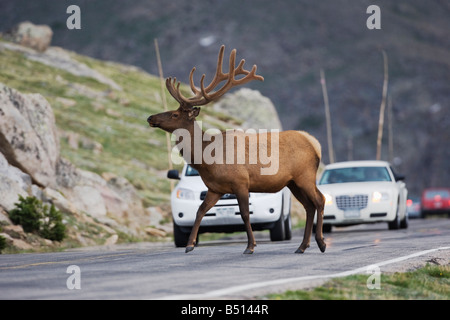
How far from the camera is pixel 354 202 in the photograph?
22344 mm

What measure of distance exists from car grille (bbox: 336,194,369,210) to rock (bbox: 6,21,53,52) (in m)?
47.5

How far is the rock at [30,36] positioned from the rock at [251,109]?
15.1 metres

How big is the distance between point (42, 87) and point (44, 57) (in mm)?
12465

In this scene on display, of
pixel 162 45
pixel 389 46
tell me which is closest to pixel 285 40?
pixel 389 46

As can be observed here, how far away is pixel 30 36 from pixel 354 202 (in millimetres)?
48804

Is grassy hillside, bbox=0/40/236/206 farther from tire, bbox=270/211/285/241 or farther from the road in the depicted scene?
the road

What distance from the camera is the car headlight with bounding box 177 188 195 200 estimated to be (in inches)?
704

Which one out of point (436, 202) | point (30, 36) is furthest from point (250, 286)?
point (30, 36)

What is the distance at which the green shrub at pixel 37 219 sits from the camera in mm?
19781

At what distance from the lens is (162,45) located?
580 ft

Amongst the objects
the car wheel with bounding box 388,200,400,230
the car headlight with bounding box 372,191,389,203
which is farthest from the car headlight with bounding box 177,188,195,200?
the car wheel with bounding box 388,200,400,230

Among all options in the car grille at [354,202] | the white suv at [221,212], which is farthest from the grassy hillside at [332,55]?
the white suv at [221,212]

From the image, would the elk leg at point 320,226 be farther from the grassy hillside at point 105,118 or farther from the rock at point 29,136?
the grassy hillside at point 105,118

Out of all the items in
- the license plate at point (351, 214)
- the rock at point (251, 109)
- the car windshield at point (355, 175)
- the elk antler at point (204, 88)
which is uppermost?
the rock at point (251, 109)
